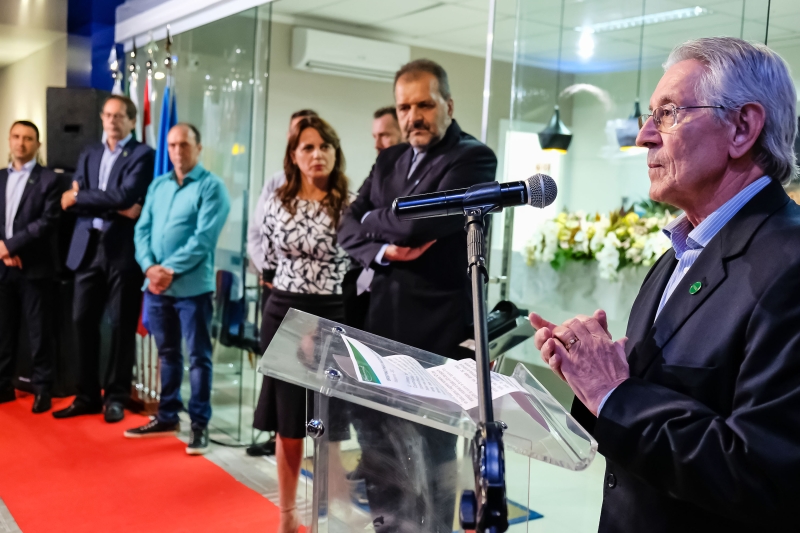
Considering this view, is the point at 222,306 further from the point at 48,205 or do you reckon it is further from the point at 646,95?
the point at 646,95

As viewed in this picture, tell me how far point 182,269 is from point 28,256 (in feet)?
5.24

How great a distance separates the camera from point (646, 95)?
3688mm

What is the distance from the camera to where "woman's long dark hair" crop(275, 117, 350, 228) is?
3.22 metres

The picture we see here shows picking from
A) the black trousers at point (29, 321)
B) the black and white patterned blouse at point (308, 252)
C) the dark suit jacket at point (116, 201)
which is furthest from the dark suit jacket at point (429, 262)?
the black trousers at point (29, 321)

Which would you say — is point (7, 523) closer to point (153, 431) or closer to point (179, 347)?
point (153, 431)

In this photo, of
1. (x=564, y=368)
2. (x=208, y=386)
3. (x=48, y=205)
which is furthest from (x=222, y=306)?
(x=564, y=368)

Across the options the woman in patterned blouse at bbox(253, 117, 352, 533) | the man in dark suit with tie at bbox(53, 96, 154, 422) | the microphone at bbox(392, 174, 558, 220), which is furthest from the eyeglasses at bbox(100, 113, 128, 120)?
the microphone at bbox(392, 174, 558, 220)

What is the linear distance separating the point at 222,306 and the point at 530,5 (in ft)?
8.02

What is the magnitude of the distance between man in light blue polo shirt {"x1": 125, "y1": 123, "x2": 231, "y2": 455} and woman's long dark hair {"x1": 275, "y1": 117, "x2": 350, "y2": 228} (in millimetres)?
1033

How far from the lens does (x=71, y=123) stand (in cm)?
558

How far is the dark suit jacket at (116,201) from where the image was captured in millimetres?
4656

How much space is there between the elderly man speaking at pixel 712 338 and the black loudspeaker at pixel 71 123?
16.5 ft

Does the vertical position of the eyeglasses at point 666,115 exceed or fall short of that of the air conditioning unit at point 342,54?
it falls short

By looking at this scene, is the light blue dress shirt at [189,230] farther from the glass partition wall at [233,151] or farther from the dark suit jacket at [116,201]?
the dark suit jacket at [116,201]
